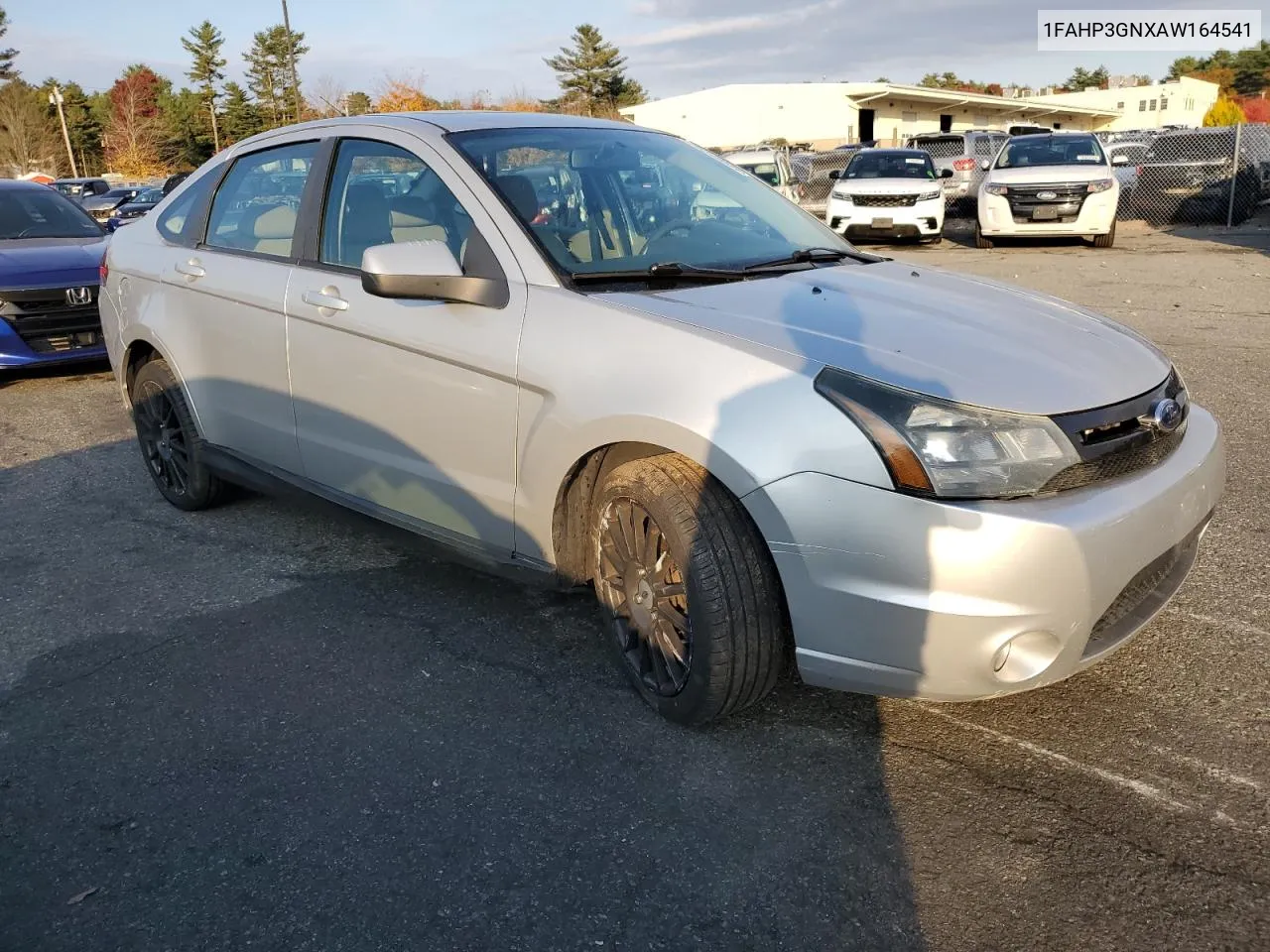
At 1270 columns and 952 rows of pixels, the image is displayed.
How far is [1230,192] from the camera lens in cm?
1877

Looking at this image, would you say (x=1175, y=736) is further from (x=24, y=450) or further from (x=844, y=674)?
(x=24, y=450)

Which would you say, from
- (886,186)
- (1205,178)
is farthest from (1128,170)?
(886,186)

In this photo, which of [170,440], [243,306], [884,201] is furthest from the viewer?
[884,201]

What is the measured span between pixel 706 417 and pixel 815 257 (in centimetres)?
128

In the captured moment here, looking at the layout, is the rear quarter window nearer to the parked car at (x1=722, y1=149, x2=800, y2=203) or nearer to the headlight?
the headlight

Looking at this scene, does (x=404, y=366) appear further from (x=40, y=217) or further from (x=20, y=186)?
(x=20, y=186)

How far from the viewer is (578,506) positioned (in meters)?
3.17

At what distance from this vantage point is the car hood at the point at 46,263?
309 inches

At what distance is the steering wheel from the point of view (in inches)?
138

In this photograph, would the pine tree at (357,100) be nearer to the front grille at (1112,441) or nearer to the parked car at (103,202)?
the parked car at (103,202)

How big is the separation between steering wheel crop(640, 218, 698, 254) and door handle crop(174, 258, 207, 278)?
207 cm

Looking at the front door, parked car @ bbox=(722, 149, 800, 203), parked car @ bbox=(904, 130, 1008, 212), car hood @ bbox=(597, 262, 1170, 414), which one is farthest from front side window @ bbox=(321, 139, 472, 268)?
parked car @ bbox=(904, 130, 1008, 212)

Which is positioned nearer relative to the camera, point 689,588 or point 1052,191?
point 689,588

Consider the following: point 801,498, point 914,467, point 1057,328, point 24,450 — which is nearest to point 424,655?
point 801,498
